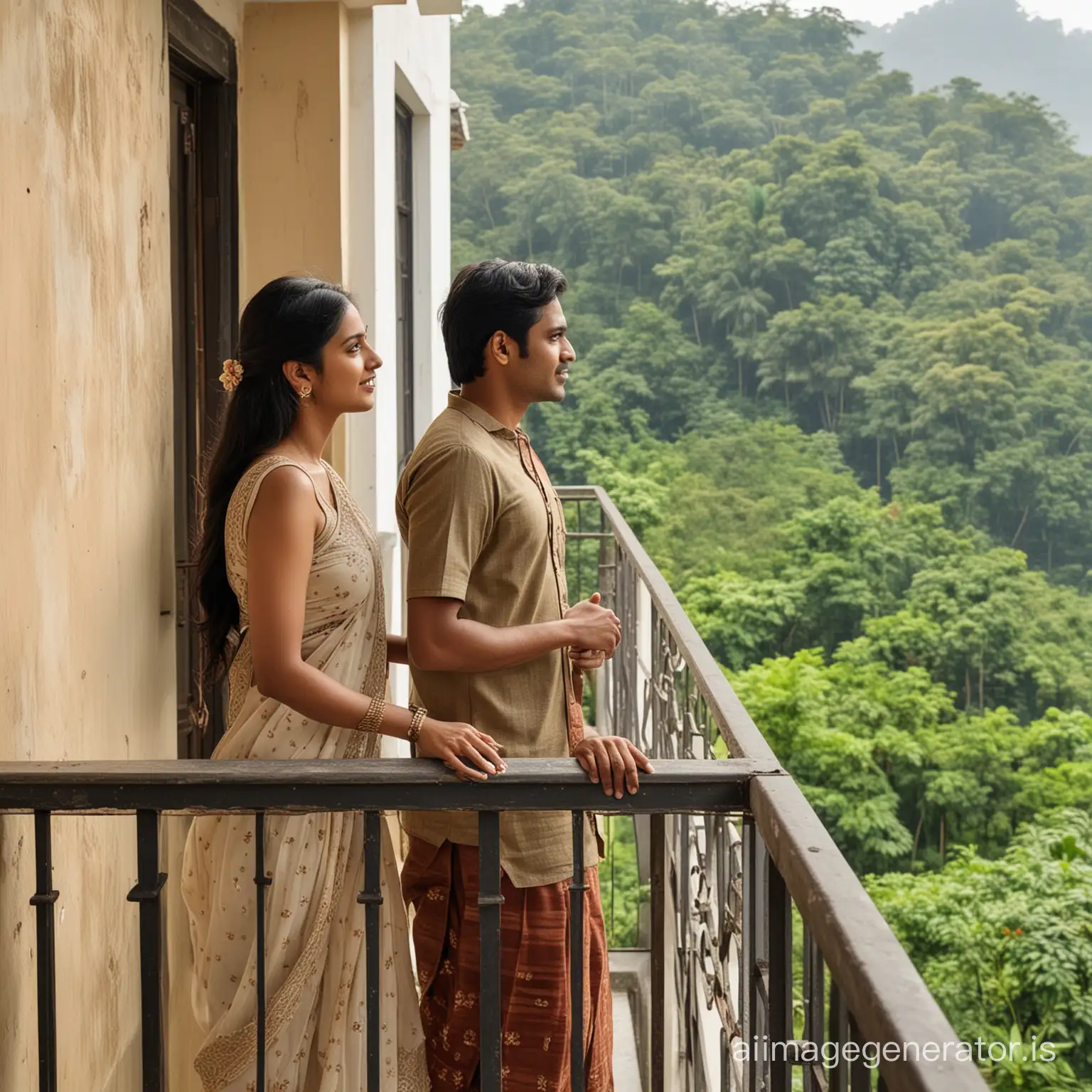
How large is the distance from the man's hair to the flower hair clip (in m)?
0.32

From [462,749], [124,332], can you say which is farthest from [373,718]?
[124,332]

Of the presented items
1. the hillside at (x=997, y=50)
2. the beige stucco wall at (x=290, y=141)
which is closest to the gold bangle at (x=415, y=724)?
the beige stucco wall at (x=290, y=141)

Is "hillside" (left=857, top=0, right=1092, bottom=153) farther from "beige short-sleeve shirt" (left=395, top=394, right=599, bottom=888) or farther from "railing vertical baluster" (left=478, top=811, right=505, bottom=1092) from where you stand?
"railing vertical baluster" (left=478, top=811, right=505, bottom=1092)

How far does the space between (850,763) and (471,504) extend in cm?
2300

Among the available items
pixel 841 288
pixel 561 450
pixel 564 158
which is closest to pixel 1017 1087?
pixel 561 450

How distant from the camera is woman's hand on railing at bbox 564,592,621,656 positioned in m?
1.84

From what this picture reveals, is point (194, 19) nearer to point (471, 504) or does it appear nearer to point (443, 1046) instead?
point (471, 504)

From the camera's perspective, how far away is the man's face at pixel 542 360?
2.00 meters

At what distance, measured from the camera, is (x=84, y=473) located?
81.3 inches

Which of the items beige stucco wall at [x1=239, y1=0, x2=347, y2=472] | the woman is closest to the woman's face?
the woman

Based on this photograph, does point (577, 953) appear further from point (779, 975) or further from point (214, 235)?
point (214, 235)

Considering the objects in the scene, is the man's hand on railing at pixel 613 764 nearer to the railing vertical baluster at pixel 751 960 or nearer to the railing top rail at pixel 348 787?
the railing top rail at pixel 348 787

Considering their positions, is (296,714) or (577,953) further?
(296,714)

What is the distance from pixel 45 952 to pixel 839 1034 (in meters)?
0.95
